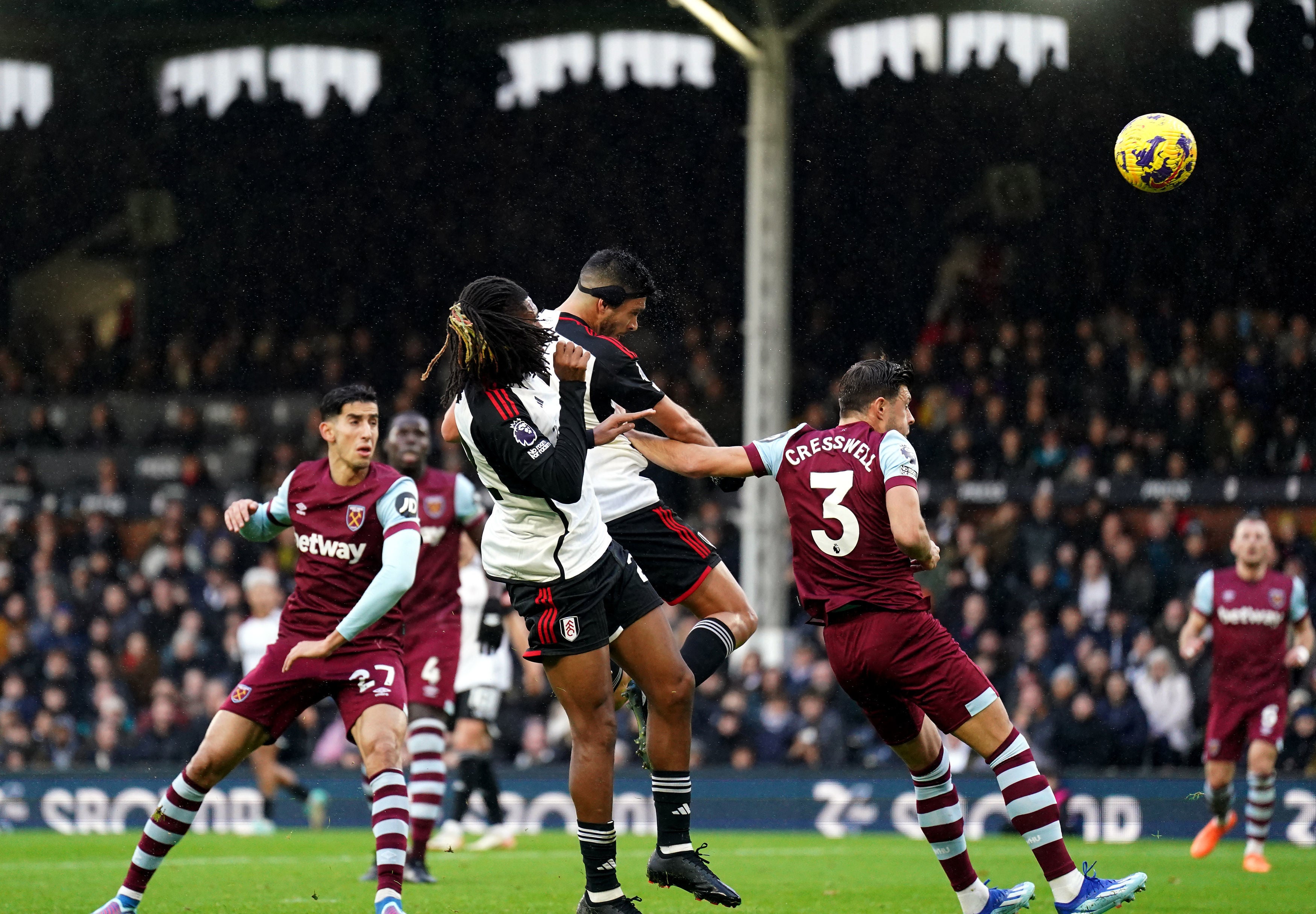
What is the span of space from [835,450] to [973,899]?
189cm

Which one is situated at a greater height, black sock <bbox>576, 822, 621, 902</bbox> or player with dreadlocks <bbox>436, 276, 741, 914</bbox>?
player with dreadlocks <bbox>436, 276, 741, 914</bbox>

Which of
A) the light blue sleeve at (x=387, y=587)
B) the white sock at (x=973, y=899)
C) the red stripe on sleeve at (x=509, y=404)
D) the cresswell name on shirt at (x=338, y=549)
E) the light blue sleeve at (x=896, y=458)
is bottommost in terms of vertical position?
the white sock at (x=973, y=899)

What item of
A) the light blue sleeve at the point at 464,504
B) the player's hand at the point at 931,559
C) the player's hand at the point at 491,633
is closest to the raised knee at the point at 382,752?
the player's hand at the point at 931,559

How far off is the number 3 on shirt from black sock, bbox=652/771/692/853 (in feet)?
3.50

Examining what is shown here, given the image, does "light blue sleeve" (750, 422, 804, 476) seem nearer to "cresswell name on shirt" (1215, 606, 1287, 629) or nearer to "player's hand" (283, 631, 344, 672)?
"player's hand" (283, 631, 344, 672)

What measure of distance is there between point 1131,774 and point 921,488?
205 inches

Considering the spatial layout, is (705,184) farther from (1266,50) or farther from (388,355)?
(1266,50)

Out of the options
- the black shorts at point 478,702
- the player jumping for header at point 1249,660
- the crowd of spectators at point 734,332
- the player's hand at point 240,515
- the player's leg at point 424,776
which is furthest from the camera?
the crowd of spectators at point 734,332

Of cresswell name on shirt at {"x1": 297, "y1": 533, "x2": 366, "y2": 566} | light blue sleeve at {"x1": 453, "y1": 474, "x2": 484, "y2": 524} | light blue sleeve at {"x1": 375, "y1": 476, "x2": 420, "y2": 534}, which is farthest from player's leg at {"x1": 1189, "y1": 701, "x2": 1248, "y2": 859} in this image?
cresswell name on shirt at {"x1": 297, "y1": 533, "x2": 366, "y2": 566}

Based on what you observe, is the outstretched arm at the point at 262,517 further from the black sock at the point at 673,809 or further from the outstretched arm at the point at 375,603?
the black sock at the point at 673,809

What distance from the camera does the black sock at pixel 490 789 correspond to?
37.5 ft

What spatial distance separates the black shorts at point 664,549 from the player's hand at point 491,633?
267 centimetres

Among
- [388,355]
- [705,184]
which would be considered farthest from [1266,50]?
[388,355]

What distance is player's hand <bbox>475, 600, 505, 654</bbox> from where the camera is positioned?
980 cm
